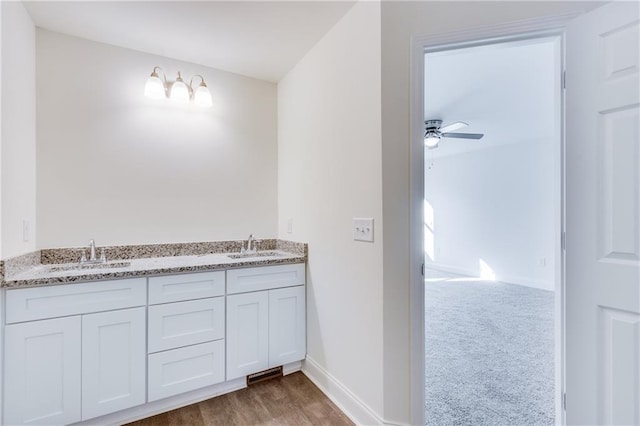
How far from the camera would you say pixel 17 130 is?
1.66 meters

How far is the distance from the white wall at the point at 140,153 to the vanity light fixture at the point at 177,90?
77 millimetres

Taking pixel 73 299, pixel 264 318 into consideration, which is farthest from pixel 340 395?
pixel 73 299

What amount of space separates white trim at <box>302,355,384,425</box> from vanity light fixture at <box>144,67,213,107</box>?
2.20 meters

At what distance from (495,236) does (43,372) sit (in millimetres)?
6096

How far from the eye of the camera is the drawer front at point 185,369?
5.88 feet

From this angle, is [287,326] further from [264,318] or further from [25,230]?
[25,230]

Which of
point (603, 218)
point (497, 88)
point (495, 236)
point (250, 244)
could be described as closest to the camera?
point (603, 218)

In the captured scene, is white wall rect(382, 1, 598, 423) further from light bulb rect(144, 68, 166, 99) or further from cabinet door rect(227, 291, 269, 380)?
light bulb rect(144, 68, 166, 99)

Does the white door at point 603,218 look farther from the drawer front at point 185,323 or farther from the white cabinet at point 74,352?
the white cabinet at point 74,352

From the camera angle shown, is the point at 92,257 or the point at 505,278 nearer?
the point at 92,257

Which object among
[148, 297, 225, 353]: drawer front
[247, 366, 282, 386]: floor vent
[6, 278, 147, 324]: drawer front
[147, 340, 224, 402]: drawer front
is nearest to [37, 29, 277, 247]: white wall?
[6, 278, 147, 324]: drawer front

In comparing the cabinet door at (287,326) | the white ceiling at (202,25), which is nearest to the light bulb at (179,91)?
the white ceiling at (202,25)

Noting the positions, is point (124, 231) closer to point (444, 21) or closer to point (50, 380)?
point (50, 380)

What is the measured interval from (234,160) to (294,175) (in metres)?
0.57
